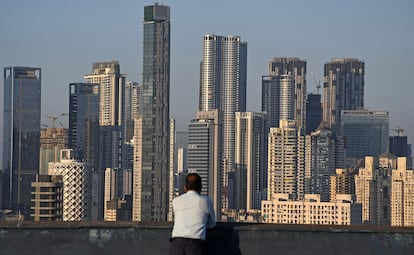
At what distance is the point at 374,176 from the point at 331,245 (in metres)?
190

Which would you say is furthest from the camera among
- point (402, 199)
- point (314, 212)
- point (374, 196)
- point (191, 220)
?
point (374, 196)

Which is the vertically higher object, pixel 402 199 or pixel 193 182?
pixel 193 182

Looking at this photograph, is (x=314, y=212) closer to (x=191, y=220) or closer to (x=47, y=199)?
(x=47, y=199)

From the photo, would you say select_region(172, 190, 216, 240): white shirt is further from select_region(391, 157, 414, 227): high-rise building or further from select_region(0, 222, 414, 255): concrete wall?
select_region(391, 157, 414, 227): high-rise building

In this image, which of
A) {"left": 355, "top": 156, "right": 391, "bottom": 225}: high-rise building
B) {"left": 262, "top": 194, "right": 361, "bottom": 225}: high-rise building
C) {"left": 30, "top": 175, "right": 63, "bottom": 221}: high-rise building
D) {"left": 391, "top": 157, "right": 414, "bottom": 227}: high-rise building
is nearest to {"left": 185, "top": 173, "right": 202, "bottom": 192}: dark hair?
{"left": 30, "top": 175, "right": 63, "bottom": 221}: high-rise building

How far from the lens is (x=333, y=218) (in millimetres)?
166000

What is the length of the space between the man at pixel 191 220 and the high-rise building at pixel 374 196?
545ft

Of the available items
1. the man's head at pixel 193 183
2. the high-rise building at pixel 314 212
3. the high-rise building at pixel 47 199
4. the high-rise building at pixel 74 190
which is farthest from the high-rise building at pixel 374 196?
the man's head at pixel 193 183

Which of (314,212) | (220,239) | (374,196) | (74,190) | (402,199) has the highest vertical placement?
(220,239)

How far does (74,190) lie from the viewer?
172 m

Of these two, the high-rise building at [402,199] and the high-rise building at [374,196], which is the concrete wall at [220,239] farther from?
the high-rise building at [374,196]

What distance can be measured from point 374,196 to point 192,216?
587 ft

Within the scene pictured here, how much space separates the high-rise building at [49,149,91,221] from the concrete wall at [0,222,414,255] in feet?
484

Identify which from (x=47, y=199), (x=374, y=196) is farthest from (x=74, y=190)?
(x=374, y=196)
